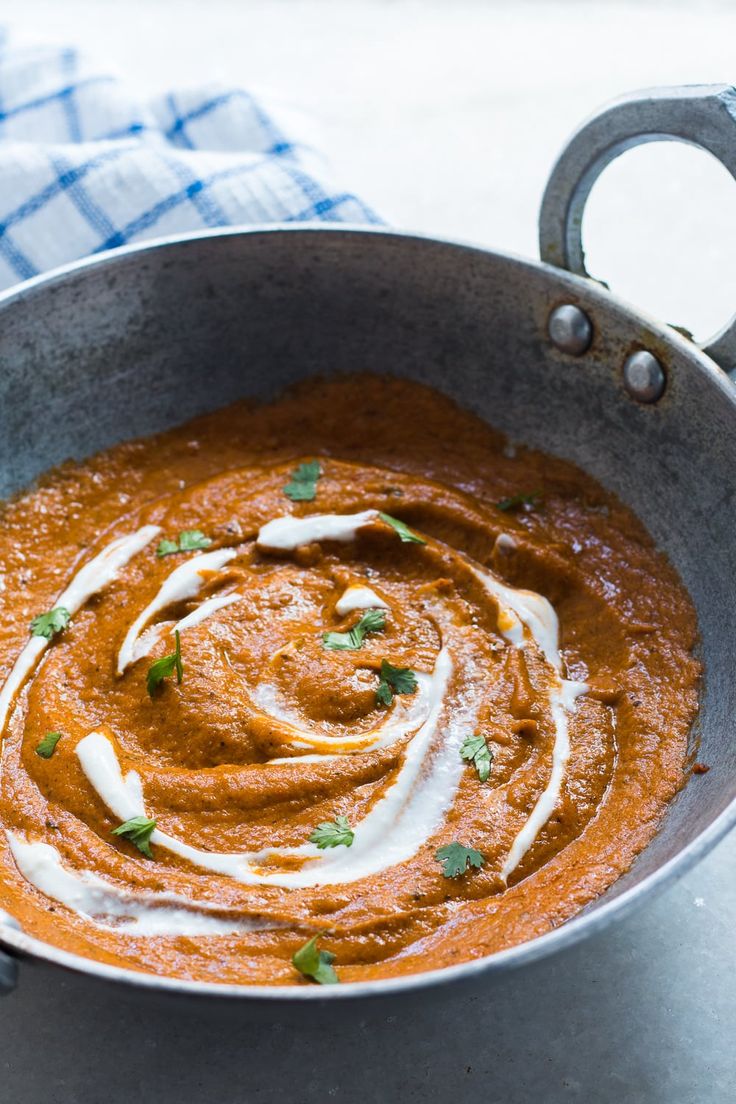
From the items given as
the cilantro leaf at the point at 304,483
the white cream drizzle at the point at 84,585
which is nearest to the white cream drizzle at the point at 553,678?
the cilantro leaf at the point at 304,483

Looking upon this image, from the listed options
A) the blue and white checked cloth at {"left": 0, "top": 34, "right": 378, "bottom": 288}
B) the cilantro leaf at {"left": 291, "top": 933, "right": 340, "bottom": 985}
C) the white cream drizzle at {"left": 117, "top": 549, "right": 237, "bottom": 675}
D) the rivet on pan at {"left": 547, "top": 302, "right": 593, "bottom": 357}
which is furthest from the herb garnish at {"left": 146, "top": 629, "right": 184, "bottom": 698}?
the blue and white checked cloth at {"left": 0, "top": 34, "right": 378, "bottom": 288}

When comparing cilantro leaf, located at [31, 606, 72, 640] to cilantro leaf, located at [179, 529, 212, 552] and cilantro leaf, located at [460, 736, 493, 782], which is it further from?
cilantro leaf, located at [460, 736, 493, 782]

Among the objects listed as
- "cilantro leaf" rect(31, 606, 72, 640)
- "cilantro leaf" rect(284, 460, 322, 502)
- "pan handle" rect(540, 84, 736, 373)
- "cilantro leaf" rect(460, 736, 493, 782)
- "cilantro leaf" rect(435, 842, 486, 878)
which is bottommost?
"cilantro leaf" rect(31, 606, 72, 640)

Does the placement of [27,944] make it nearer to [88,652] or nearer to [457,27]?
[88,652]

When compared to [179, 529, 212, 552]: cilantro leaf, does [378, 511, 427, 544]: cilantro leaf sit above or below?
above

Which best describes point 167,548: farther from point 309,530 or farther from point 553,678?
point 553,678

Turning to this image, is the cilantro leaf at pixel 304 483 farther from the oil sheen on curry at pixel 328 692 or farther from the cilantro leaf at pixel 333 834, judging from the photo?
the cilantro leaf at pixel 333 834

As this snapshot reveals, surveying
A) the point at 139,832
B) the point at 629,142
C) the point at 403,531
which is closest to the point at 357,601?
the point at 403,531
